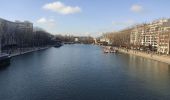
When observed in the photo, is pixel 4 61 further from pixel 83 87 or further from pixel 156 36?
pixel 156 36

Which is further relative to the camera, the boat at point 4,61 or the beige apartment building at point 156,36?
the beige apartment building at point 156,36

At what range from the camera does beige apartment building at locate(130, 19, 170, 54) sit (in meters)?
55.2

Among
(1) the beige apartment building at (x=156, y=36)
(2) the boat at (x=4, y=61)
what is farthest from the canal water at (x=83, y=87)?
(1) the beige apartment building at (x=156, y=36)

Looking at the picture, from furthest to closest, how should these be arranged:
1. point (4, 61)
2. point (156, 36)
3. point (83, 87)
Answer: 1. point (156, 36)
2. point (4, 61)
3. point (83, 87)

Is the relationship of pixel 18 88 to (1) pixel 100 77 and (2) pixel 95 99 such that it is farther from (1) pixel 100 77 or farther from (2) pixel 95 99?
Answer: (1) pixel 100 77

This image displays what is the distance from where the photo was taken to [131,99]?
17516 mm

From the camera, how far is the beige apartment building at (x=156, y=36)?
55156mm

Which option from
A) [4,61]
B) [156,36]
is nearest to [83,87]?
[4,61]

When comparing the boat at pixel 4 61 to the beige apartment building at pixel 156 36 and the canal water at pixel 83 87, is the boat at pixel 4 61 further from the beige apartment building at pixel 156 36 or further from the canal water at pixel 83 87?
the beige apartment building at pixel 156 36

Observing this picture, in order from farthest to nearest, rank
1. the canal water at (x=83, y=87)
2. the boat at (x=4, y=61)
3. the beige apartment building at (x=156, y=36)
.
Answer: the beige apartment building at (x=156, y=36), the boat at (x=4, y=61), the canal water at (x=83, y=87)

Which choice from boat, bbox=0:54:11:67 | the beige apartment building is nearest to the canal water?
boat, bbox=0:54:11:67

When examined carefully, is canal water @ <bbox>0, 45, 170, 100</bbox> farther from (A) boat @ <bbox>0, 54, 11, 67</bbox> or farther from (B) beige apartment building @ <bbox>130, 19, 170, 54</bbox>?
(B) beige apartment building @ <bbox>130, 19, 170, 54</bbox>

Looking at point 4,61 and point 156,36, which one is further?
point 156,36

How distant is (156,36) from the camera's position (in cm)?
6794
